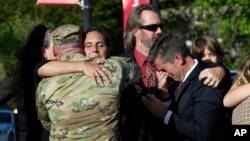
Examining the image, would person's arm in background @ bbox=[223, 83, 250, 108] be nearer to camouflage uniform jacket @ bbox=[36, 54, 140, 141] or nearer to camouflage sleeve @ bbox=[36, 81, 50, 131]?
camouflage uniform jacket @ bbox=[36, 54, 140, 141]

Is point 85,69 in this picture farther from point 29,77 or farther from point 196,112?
point 29,77

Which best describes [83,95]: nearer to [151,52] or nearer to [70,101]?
[70,101]

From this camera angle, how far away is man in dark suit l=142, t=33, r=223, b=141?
17.8 ft

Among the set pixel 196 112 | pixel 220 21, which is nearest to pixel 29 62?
pixel 196 112

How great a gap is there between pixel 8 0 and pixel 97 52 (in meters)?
30.0

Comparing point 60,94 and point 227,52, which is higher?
point 60,94

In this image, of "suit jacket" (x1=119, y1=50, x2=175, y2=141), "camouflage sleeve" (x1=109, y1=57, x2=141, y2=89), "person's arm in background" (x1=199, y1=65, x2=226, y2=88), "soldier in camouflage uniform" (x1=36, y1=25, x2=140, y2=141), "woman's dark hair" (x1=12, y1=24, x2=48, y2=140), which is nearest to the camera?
"soldier in camouflage uniform" (x1=36, y1=25, x2=140, y2=141)

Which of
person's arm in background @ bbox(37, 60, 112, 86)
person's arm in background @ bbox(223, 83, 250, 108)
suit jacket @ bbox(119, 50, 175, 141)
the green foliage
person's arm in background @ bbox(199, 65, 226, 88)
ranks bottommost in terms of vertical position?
the green foliage

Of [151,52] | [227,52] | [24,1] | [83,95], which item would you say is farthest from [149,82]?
[24,1]

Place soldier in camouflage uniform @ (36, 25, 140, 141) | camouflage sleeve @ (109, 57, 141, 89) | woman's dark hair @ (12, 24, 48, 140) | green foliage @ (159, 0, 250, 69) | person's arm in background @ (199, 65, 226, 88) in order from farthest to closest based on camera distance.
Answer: green foliage @ (159, 0, 250, 69)
woman's dark hair @ (12, 24, 48, 140)
person's arm in background @ (199, 65, 226, 88)
camouflage sleeve @ (109, 57, 141, 89)
soldier in camouflage uniform @ (36, 25, 140, 141)

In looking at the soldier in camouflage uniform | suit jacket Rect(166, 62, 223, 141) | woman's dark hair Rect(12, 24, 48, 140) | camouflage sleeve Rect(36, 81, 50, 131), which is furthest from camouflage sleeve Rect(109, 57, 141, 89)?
woman's dark hair Rect(12, 24, 48, 140)

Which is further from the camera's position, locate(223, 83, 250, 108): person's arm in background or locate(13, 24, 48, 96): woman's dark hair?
locate(13, 24, 48, 96): woman's dark hair

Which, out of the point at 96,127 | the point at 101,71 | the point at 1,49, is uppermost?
the point at 101,71

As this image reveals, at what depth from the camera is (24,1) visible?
35.0 metres
